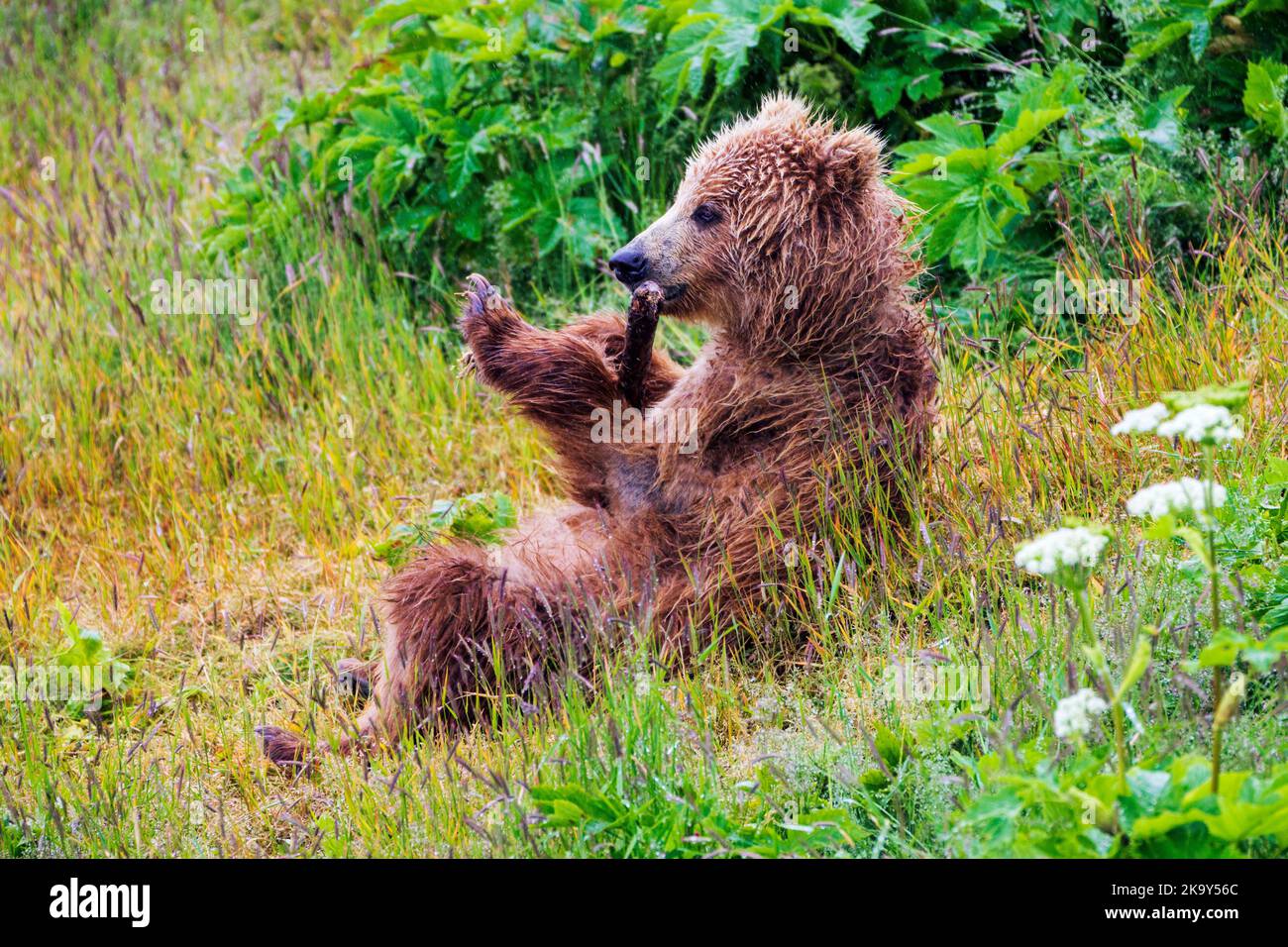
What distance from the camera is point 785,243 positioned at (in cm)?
409

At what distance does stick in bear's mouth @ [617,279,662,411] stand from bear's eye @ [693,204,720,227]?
0.25 m

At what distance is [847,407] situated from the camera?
4133mm

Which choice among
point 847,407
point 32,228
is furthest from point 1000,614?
point 32,228

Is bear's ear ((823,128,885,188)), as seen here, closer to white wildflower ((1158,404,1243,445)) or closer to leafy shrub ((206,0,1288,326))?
leafy shrub ((206,0,1288,326))

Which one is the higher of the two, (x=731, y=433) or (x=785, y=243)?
(x=785, y=243)

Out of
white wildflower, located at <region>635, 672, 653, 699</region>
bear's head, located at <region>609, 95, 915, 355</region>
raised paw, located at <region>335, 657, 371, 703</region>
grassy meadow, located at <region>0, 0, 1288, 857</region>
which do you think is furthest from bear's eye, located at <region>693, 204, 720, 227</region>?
raised paw, located at <region>335, 657, 371, 703</region>

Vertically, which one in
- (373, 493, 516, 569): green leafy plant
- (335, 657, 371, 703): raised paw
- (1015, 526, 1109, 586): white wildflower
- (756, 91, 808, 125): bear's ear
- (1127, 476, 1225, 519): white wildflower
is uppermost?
(756, 91, 808, 125): bear's ear

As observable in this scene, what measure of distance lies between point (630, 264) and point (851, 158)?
744mm

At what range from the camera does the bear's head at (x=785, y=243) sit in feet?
13.4

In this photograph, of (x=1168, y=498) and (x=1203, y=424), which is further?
(x=1168, y=498)

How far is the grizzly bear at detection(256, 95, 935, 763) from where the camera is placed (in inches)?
158

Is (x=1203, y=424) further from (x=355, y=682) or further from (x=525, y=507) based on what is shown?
(x=525, y=507)

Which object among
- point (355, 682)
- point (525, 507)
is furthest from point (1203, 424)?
point (525, 507)

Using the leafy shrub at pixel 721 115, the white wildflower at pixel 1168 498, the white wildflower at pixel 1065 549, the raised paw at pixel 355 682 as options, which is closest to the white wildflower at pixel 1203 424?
the white wildflower at pixel 1168 498
